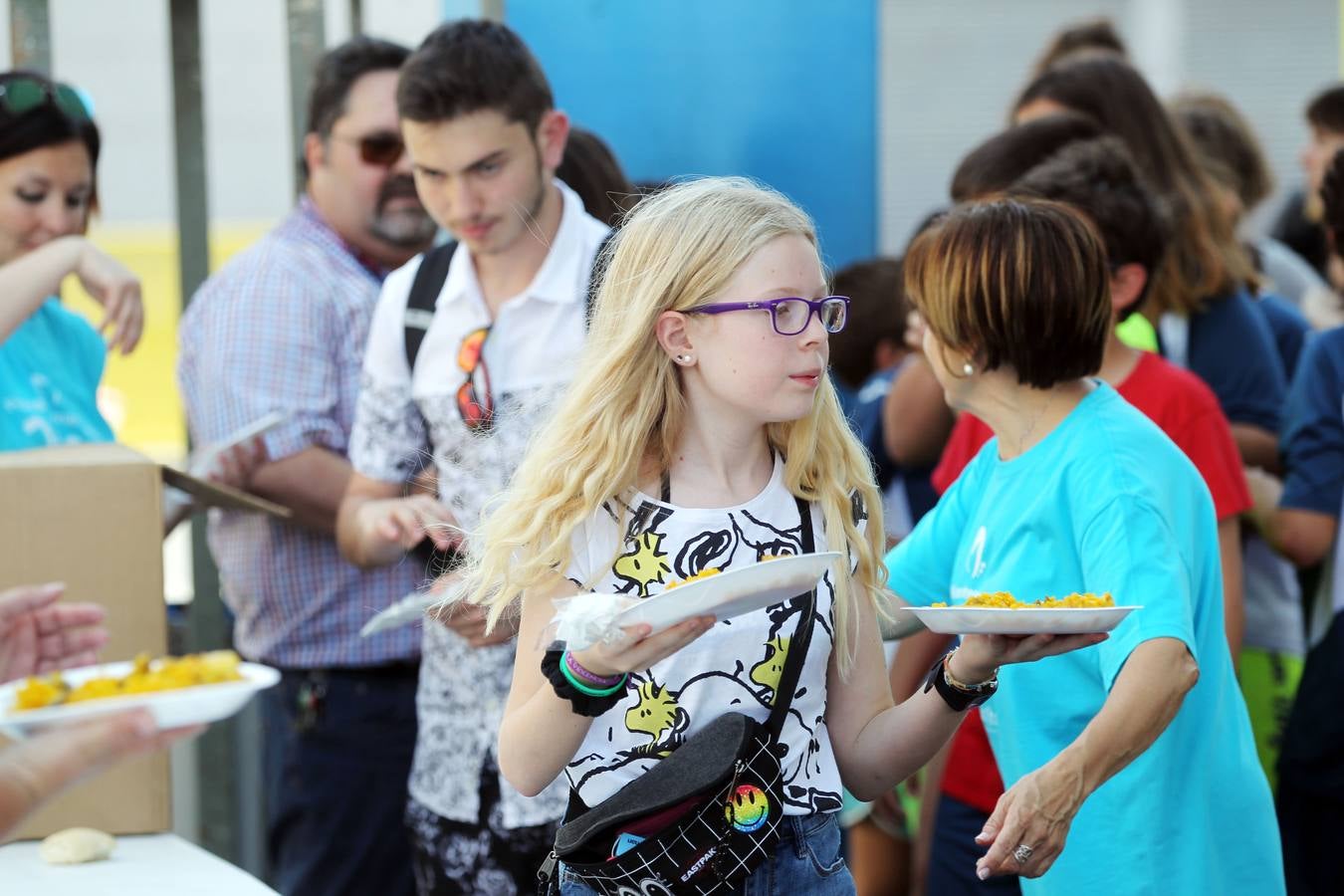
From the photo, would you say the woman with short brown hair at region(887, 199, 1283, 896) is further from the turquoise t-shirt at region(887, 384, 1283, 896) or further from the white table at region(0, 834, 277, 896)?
the white table at region(0, 834, 277, 896)

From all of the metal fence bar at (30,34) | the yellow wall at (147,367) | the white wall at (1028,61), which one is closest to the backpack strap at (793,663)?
the metal fence bar at (30,34)

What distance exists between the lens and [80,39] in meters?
6.73

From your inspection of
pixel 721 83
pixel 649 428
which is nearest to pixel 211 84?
pixel 721 83

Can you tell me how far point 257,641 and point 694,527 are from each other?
1.77m

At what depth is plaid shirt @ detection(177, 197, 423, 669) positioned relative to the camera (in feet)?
11.4

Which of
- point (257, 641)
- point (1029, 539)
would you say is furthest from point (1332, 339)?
point (257, 641)

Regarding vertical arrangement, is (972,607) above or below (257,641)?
above

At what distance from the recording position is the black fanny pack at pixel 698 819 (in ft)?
6.58

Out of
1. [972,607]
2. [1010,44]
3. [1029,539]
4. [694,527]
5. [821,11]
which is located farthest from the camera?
[1010,44]

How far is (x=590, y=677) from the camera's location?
190cm

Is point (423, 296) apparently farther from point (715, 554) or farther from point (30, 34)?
point (30, 34)

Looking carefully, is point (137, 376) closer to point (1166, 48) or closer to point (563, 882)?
point (1166, 48)

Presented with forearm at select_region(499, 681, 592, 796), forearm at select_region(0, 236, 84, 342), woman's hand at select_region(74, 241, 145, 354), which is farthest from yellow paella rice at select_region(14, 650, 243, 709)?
woman's hand at select_region(74, 241, 145, 354)

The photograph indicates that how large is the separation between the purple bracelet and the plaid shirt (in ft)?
5.39
